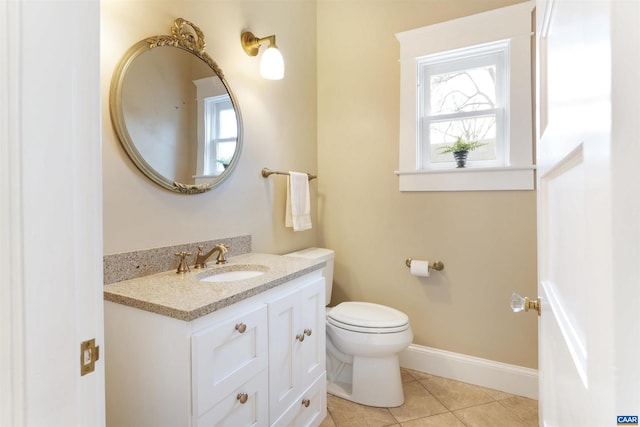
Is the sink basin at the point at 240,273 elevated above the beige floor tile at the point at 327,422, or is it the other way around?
the sink basin at the point at 240,273

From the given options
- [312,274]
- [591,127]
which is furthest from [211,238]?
[591,127]

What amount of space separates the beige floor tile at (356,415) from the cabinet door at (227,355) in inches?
30.7

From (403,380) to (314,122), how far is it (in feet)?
6.22

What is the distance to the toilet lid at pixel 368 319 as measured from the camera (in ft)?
5.53

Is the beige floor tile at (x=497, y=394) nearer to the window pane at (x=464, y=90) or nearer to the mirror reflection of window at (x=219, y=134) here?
the window pane at (x=464, y=90)

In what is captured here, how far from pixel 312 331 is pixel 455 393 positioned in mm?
1071

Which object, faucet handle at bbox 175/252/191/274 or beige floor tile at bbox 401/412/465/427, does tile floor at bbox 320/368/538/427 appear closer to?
beige floor tile at bbox 401/412/465/427

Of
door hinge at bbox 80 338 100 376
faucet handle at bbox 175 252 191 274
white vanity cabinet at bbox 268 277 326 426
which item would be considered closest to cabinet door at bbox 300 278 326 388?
white vanity cabinet at bbox 268 277 326 426

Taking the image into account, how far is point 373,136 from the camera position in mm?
2219

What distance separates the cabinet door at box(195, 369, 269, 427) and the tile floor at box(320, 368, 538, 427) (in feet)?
2.03

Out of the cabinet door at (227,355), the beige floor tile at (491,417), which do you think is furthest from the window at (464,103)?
the cabinet door at (227,355)

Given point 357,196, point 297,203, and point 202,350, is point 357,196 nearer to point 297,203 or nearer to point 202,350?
point 297,203

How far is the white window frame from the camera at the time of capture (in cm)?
178

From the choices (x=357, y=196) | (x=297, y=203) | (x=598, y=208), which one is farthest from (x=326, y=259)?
(x=598, y=208)
